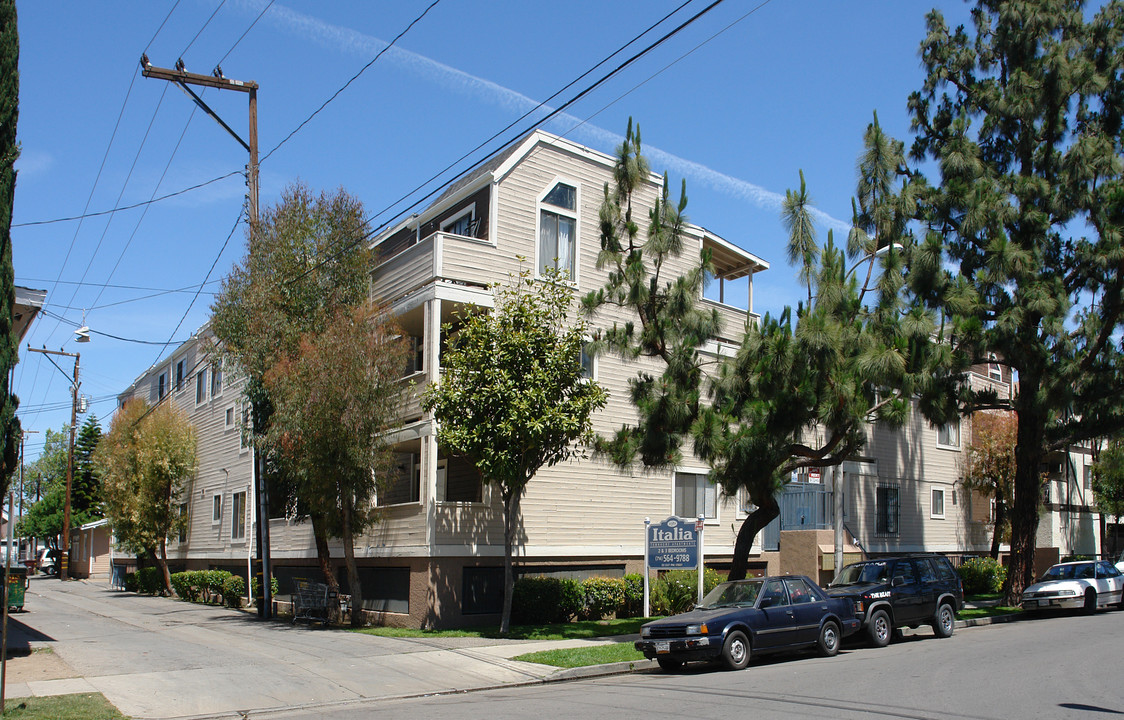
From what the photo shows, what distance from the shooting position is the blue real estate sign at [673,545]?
63.6 feet

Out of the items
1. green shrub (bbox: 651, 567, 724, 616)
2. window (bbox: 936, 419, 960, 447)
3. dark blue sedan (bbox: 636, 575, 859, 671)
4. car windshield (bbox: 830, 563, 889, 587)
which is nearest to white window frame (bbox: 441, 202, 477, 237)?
green shrub (bbox: 651, 567, 724, 616)

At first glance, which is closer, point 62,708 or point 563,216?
point 62,708

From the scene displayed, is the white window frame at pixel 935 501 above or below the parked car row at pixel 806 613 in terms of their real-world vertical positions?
above

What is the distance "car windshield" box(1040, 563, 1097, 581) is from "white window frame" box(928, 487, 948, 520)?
8.35 m

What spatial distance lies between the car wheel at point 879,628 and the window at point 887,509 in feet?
47.8

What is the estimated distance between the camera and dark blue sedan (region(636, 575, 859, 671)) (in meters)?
14.4

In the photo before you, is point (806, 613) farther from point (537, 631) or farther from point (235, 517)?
point (235, 517)

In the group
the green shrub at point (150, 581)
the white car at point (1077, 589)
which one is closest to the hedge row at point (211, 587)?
the green shrub at point (150, 581)

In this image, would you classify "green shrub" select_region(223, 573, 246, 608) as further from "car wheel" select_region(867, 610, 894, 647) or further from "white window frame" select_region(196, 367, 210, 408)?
"car wheel" select_region(867, 610, 894, 647)

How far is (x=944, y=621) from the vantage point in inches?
744

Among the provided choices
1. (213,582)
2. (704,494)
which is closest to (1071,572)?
(704,494)

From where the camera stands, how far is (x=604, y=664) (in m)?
15.1

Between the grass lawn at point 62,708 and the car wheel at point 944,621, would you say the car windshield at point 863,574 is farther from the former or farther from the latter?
the grass lawn at point 62,708

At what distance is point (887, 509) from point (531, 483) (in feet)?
50.1
